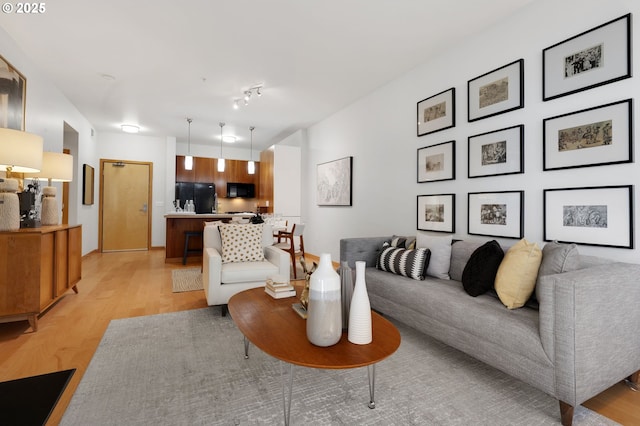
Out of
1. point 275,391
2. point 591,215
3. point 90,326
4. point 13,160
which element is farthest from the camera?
point 90,326

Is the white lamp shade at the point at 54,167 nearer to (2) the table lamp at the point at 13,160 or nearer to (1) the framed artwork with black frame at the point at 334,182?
(2) the table lamp at the point at 13,160

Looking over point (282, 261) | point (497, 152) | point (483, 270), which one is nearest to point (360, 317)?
point (483, 270)

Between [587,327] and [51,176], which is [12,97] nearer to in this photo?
[51,176]

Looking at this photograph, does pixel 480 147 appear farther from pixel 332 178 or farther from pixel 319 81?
pixel 332 178

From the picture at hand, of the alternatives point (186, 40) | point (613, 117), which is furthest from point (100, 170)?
point (613, 117)

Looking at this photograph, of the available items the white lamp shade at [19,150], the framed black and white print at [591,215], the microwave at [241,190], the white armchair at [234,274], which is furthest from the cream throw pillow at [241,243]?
the microwave at [241,190]

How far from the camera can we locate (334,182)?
545 centimetres

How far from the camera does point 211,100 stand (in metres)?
4.85

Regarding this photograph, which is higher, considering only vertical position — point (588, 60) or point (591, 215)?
point (588, 60)

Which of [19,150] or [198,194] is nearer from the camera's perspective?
[19,150]

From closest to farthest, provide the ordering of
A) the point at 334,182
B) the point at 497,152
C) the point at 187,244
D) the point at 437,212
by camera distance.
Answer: the point at 497,152 < the point at 437,212 < the point at 334,182 < the point at 187,244

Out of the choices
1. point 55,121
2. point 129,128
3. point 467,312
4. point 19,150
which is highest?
point 129,128

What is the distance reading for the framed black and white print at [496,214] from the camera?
2633mm

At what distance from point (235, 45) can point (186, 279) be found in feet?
10.4
